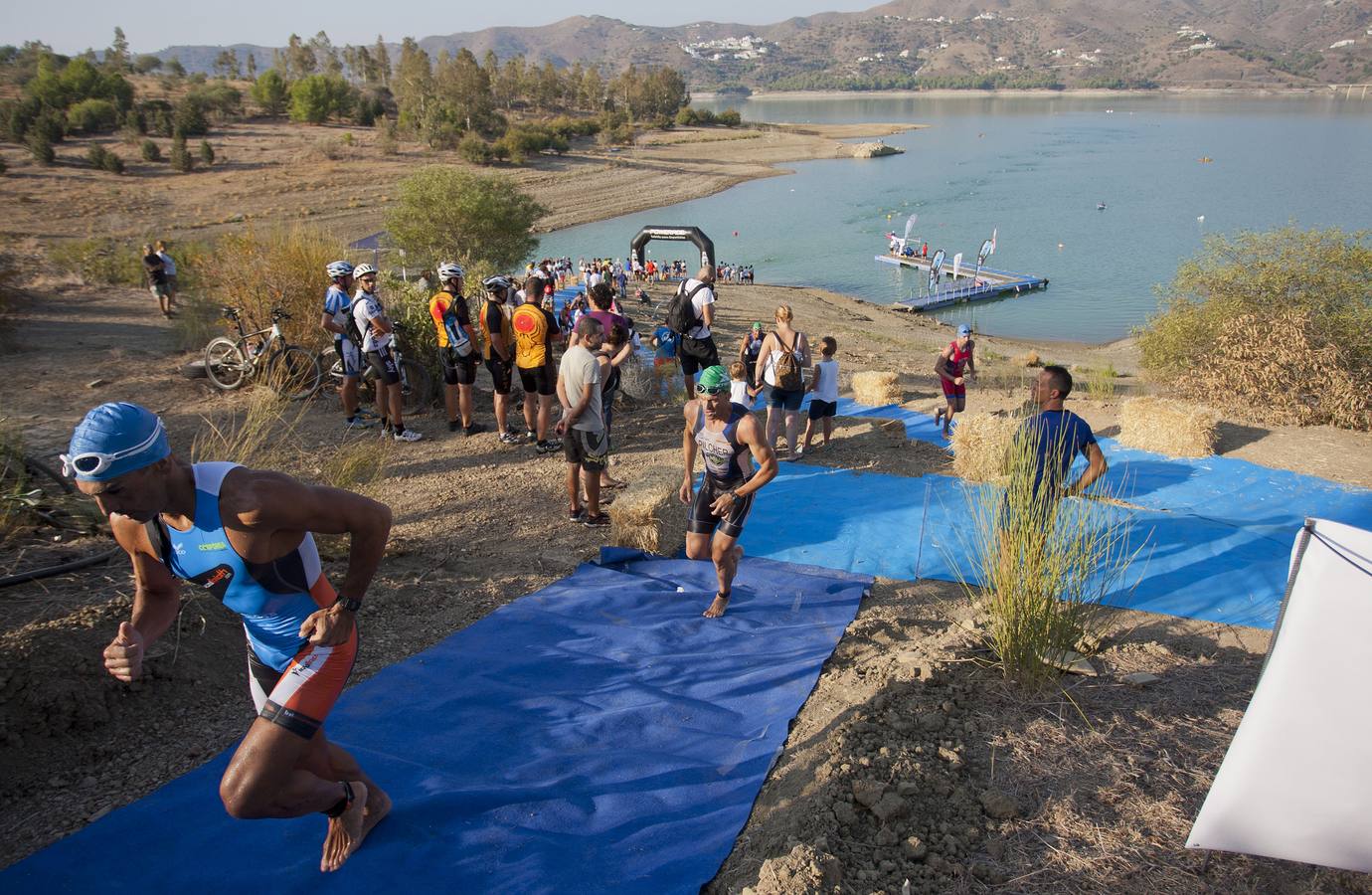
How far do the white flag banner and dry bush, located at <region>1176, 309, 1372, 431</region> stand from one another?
9.81 metres

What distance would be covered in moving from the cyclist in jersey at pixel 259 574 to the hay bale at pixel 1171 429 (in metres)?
8.90

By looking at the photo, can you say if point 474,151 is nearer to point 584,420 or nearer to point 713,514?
point 584,420

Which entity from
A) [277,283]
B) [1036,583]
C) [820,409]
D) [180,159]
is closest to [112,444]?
[1036,583]

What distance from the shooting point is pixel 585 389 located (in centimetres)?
638

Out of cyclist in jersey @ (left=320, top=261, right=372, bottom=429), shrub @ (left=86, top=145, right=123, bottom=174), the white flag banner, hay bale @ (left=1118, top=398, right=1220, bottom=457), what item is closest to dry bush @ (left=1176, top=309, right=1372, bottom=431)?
hay bale @ (left=1118, top=398, right=1220, bottom=457)

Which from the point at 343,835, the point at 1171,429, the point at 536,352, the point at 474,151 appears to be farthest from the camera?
the point at 474,151

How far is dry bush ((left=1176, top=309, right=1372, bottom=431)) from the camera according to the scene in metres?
10.4

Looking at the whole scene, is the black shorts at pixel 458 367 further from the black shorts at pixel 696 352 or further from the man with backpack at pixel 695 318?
the black shorts at pixel 696 352

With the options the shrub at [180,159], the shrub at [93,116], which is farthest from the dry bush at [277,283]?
the shrub at [93,116]

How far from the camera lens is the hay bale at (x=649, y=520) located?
6.28 meters

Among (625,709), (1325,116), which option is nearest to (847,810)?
(625,709)

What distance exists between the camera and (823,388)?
A: 30.1ft

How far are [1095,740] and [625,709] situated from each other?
2129mm

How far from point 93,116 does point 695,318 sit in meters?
49.9
